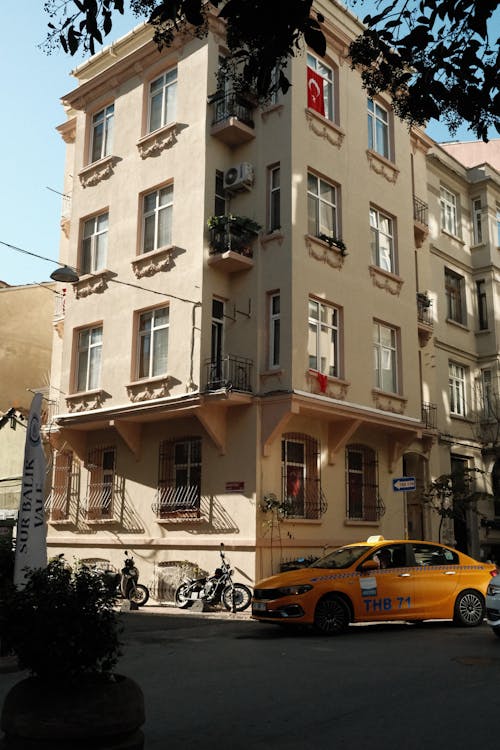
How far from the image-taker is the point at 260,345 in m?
20.1

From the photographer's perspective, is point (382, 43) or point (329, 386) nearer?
point (382, 43)

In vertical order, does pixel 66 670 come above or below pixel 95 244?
below

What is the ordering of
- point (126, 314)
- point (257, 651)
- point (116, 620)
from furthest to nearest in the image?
point (126, 314)
point (257, 651)
point (116, 620)

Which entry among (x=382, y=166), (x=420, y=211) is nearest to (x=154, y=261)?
(x=382, y=166)

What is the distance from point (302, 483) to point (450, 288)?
11297 millimetres

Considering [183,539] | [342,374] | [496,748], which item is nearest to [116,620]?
[496,748]

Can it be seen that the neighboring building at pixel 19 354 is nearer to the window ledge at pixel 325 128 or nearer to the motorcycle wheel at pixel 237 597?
the window ledge at pixel 325 128

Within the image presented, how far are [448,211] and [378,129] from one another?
5496mm

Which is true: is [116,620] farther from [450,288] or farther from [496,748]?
[450,288]

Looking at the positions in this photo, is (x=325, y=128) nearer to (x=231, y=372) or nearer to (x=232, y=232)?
(x=232, y=232)

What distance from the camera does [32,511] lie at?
1128 centimetres

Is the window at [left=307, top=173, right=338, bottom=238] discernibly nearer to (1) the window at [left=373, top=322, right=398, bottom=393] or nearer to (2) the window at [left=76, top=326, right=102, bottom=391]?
(1) the window at [left=373, top=322, right=398, bottom=393]

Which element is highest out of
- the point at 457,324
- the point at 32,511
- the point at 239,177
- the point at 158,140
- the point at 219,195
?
the point at 158,140

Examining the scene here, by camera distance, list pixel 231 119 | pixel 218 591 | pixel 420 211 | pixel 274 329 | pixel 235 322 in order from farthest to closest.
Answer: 1. pixel 420 211
2. pixel 231 119
3. pixel 235 322
4. pixel 274 329
5. pixel 218 591
